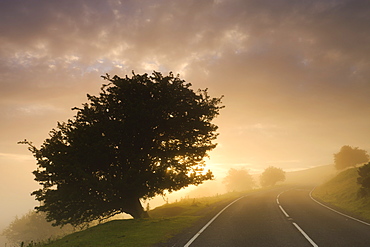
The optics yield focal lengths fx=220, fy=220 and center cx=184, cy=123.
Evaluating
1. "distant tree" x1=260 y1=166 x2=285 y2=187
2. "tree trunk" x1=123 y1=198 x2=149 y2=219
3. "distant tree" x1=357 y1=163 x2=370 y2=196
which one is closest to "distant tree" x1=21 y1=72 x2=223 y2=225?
"tree trunk" x1=123 y1=198 x2=149 y2=219

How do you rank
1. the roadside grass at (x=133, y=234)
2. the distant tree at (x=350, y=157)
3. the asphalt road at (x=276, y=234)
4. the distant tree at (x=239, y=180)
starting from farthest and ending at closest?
the distant tree at (x=239, y=180), the distant tree at (x=350, y=157), the roadside grass at (x=133, y=234), the asphalt road at (x=276, y=234)

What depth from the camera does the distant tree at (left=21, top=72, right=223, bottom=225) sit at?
15062 millimetres

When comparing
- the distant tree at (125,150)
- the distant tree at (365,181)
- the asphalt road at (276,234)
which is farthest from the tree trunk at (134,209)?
the distant tree at (365,181)

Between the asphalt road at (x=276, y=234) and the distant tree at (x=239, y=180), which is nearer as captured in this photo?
the asphalt road at (x=276, y=234)

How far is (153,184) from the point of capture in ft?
54.1

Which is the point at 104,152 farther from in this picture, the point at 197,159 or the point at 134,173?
the point at 197,159

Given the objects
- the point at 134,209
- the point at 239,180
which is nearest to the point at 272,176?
the point at 239,180

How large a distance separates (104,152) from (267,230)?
11.5 meters

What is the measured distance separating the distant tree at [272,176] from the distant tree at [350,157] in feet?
105

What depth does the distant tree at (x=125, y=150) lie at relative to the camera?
A: 1506cm

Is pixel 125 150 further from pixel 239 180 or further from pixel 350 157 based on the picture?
pixel 239 180

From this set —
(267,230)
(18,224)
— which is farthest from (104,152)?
(18,224)

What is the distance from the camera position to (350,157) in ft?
229

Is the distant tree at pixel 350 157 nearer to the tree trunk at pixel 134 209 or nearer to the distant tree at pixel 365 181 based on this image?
the distant tree at pixel 365 181
